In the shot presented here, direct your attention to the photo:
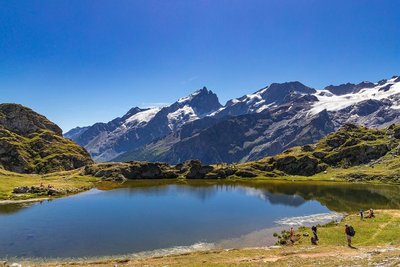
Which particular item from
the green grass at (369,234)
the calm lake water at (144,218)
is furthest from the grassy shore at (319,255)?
the calm lake water at (144,218)

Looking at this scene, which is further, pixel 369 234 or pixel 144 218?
pixel 144 218

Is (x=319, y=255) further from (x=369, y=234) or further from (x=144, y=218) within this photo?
(x=144, y=218)

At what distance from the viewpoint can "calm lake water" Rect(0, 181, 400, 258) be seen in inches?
2793

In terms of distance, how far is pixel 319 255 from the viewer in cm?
4678

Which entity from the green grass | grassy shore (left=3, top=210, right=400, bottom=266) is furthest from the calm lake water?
the green grass

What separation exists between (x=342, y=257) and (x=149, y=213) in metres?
73.0

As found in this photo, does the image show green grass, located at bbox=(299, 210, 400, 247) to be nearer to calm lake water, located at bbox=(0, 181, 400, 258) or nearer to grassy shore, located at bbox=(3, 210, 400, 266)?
grassy shore, located at bbox=(3, 210, 400, 266)

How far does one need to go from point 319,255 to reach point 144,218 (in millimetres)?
61853

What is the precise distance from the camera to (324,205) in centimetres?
12381

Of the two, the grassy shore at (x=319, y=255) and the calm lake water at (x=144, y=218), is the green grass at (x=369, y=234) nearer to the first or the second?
the grassy shore at (x=319, y=255)

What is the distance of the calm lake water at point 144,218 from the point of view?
70938 millimetres

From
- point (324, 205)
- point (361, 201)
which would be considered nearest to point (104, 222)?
point (324, 205)

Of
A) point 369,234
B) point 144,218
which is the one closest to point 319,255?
point 369,234

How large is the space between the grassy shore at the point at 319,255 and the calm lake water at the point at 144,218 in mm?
12437
